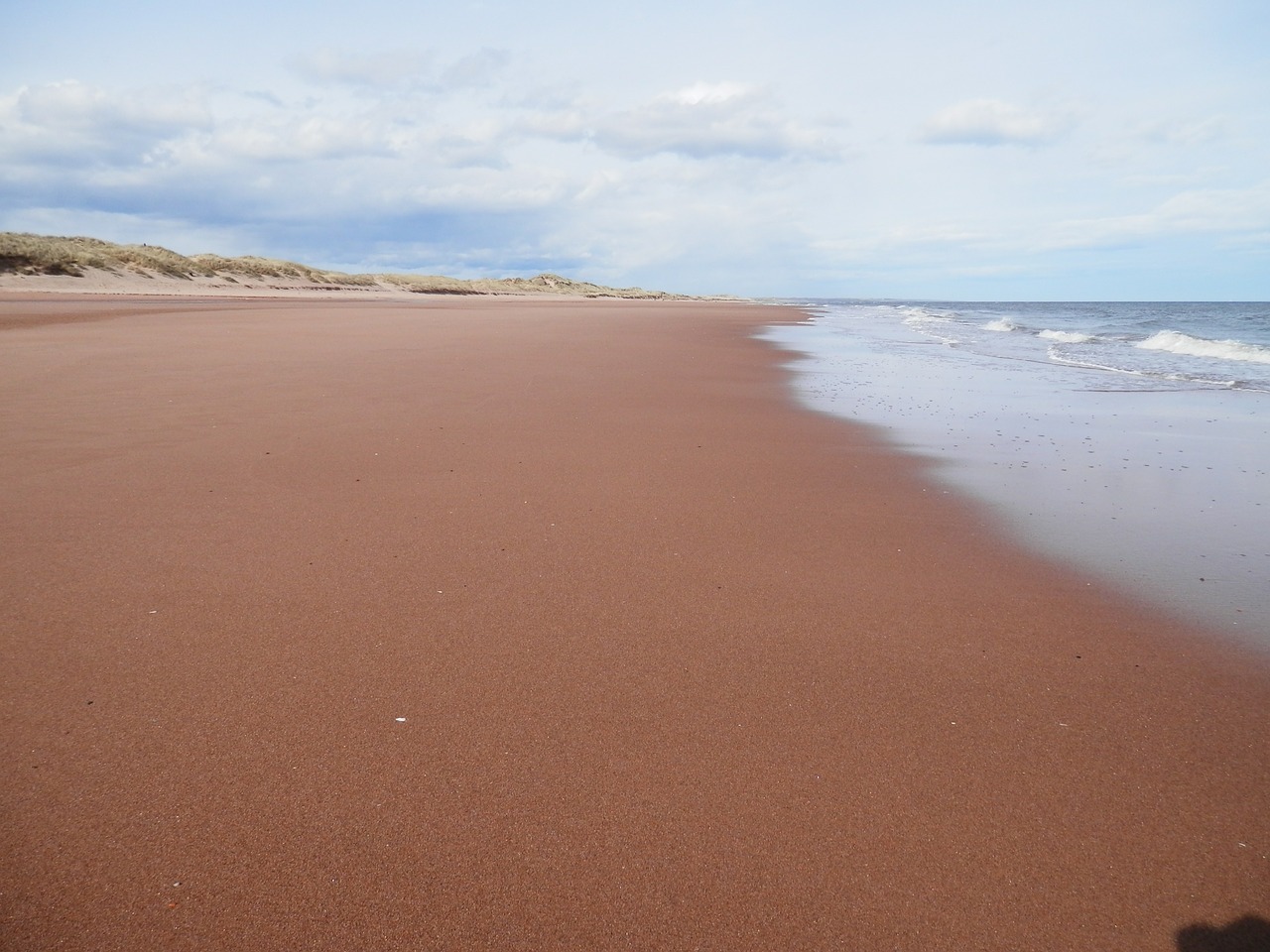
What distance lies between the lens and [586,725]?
9.17 ft

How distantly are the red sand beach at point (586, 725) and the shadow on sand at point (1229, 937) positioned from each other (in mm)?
43

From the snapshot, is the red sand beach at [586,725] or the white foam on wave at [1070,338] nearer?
the red sand beach at [586,725]

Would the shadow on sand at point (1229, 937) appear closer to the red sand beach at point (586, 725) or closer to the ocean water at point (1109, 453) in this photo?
the red sand beach at point (586, 725)

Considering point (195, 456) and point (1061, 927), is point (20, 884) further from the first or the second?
point (195, 456)

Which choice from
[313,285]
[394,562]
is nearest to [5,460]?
[394,562]

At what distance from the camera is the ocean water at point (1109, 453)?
4.47m

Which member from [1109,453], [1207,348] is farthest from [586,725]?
[1207,348]

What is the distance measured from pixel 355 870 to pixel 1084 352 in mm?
24176

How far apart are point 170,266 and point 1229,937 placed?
172 ft

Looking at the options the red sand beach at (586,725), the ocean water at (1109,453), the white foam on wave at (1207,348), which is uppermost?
the white foam on wave at (1207,348)

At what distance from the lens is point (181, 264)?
46000 millimetres

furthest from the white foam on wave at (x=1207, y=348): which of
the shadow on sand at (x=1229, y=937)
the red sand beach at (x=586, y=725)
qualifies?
the shadow on sand at (x=1229, y=937)

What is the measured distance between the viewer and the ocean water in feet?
14.7

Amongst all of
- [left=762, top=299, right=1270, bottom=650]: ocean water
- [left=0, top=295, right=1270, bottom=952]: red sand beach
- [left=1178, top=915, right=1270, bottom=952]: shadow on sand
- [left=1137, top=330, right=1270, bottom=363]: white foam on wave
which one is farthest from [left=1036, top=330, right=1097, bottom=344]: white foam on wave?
[left=1178, top=915, right=1270, bottom=952]: shadow on sand
